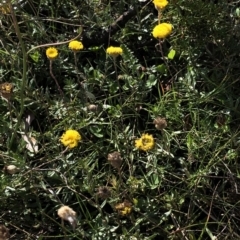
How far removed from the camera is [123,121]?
168 cm

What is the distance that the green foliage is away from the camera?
151 centimetres

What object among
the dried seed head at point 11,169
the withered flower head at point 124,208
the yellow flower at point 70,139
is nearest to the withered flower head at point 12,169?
the dried seed head at point 11,169

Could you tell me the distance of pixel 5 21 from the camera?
179cm

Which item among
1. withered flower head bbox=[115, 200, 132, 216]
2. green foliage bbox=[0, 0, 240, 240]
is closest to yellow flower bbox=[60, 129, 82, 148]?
green foliage bbox=[0, 0, 240, 240]

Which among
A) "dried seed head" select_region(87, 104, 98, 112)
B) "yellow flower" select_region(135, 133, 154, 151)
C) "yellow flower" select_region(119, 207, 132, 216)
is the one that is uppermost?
"dried seed head" select_region(87, 104, 98, 112)

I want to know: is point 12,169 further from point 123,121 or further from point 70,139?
point 123,121

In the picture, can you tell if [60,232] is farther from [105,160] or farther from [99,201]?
[105,160]

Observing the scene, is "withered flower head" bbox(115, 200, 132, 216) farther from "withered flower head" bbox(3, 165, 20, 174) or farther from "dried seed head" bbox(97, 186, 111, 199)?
"withered flower head" bbox(3, 165, 20, 174)

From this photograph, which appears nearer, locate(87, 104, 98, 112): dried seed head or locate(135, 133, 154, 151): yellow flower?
locate(135, 133, 154, 151): yellow flower

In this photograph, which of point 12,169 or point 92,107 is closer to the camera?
point 12,169

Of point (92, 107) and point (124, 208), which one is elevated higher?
point (92, 107)

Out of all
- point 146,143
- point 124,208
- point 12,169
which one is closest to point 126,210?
point 124,208

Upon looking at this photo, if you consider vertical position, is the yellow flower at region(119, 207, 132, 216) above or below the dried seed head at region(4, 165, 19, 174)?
below

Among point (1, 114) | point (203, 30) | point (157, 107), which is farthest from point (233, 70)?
point (1, 114)
